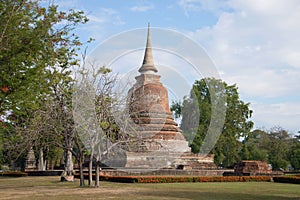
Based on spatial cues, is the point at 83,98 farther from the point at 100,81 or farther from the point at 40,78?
the point at 40,78

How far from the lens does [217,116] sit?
4597 centimetres

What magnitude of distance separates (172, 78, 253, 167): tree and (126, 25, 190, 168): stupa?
611 cm

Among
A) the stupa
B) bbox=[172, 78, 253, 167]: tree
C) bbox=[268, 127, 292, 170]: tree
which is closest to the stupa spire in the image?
the stupa

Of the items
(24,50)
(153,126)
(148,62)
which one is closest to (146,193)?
(24,50)

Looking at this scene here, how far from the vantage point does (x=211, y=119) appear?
45.3 meters

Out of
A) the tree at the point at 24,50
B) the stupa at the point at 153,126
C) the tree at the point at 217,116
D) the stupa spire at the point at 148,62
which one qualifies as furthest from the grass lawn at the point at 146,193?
the tree at the point at 217,116

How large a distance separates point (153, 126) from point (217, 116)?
13442 millimetres

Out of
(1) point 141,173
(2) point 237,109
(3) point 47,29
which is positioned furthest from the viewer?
(2) point 237,109

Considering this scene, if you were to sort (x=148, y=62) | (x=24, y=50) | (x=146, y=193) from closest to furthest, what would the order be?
(x=24, y=50) < (x=146, y=193) < (x=148, y=62)

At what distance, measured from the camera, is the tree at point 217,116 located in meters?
44.1

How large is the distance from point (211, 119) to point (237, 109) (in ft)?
15.3

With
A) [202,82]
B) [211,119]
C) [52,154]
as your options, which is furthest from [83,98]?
[202,82]

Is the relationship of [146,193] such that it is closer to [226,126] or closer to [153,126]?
[153,126]

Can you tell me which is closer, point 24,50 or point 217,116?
point 24,50
